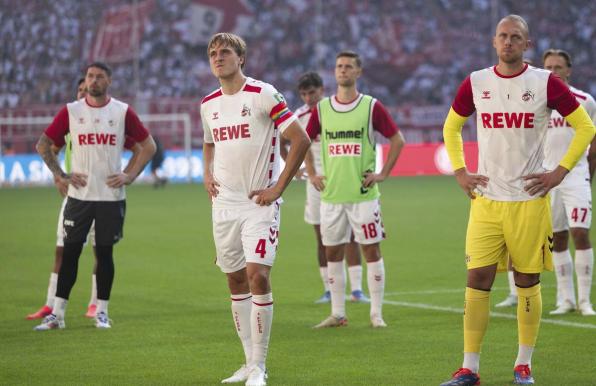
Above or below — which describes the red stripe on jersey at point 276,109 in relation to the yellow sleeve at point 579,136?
above

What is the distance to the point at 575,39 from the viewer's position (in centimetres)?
3841

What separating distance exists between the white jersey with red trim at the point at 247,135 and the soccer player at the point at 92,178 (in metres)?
2.51

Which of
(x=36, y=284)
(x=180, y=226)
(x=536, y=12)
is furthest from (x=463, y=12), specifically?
(x=36, y=284)

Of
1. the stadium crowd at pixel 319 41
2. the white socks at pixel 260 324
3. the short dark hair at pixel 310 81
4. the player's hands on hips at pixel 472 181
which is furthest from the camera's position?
the stadium crowd at pixel 319 41

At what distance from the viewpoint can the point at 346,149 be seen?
9.35m

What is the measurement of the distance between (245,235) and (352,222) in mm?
2707

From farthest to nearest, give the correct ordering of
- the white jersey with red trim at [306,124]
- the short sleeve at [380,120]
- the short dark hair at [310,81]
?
1. the white jersey with red trim at [306,124]
2. the short dark hair at [310,81]
3. the short sleeve at [380,120]

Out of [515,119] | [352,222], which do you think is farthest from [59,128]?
[515,119]

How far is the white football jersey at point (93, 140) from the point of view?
30.2ft

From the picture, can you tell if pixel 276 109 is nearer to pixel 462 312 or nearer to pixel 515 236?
pixel 515 236

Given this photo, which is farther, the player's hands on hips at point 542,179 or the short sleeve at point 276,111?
the short sleeve at point 276,111

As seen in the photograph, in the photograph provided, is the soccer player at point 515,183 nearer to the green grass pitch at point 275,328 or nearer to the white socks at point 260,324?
the green grass pitch at point 275,328

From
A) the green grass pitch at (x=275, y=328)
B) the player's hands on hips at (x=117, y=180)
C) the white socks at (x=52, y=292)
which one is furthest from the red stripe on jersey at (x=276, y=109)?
the white socks at (x=52, y=292)

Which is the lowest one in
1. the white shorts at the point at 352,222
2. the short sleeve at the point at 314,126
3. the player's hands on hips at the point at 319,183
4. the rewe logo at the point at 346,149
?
the white shorts at the point at 352,222
